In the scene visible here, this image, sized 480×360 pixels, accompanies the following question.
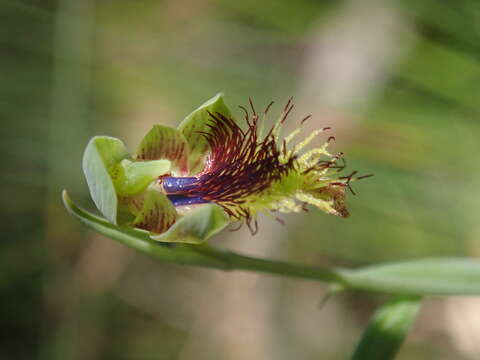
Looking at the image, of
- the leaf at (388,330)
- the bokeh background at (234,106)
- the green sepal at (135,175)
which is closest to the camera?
the green sepal at (135,175)

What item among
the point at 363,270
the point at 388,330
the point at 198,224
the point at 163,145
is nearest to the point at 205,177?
the point at 163,145

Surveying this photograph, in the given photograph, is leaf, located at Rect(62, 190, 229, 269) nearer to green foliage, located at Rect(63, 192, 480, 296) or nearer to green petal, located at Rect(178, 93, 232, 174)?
green foliage, located at Rect(63, 192, 480, 296)

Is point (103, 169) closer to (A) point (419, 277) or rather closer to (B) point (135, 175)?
Result: (B) point (135, 175)

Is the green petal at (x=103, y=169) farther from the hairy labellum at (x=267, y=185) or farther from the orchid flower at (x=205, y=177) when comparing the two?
the hairy labellum at (x=267, y=185)

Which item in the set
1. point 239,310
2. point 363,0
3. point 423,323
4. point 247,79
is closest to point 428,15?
point 363,0

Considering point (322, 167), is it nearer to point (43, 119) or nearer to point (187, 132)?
point (187, 132)

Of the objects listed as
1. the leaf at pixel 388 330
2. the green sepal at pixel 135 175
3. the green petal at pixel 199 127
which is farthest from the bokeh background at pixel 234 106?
the green sepal at pixel 135 175

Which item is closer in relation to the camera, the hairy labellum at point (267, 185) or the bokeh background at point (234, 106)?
the hairy labellum at point (267, 185)
